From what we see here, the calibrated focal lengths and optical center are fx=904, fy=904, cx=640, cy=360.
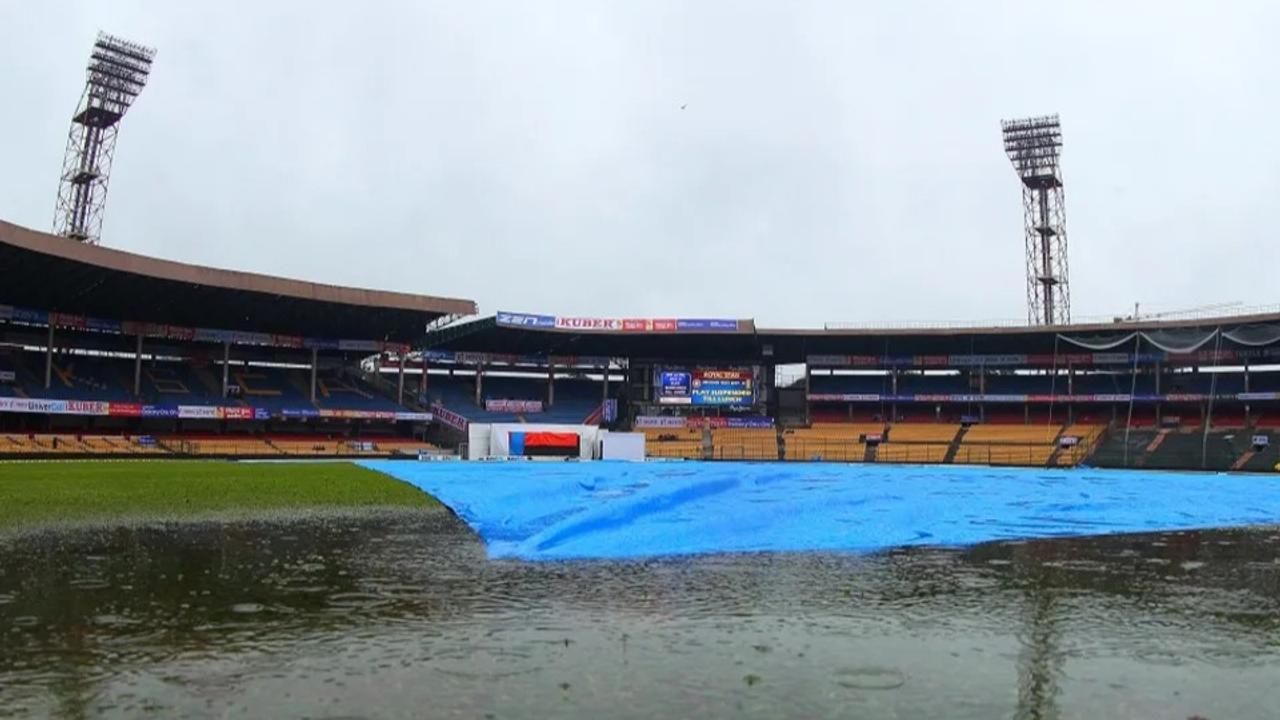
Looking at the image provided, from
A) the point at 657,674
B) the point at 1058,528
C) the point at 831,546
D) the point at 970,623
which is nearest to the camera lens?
the point at 657,674

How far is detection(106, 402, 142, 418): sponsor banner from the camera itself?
176 ft

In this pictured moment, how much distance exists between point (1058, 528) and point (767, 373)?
6008 centimetres

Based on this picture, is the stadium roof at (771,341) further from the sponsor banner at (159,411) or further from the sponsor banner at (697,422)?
the sponsor banner at (159,411)

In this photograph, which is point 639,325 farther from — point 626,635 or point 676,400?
point 626,635

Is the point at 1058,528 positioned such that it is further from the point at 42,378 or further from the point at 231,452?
the point at 42,378

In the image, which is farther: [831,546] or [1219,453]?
[1219,453]

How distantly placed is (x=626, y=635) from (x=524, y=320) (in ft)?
200

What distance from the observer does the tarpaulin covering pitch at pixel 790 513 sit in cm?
1444

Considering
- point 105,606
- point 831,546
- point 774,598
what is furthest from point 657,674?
point 831,546

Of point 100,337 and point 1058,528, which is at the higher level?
point 100,337

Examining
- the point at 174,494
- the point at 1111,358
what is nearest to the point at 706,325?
the point at 1111,358

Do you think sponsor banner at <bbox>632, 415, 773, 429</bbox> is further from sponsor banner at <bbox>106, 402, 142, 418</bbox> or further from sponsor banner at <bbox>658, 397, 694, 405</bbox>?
sponsor banner at <bbox>106, 402, 142, 418</bbox>

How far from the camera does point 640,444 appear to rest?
57.9m

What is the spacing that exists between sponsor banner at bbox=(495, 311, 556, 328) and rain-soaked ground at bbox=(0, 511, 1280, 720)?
5369 cm
